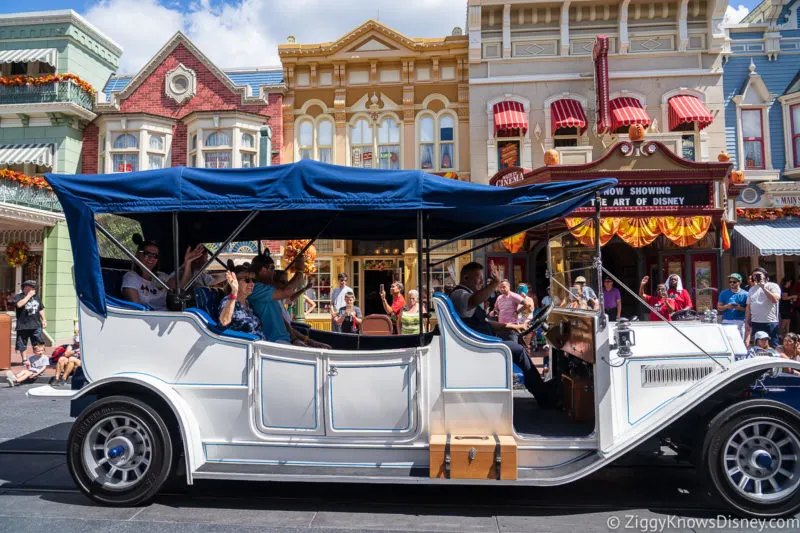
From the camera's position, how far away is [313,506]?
4.17 meters

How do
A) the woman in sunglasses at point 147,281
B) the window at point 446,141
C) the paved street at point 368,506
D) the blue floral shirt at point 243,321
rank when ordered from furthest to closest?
1. the window at point 446,141
2. the woman in sunglasses at point 147,281
3. the blue floral shirt at point 243,321
4. the paved street at point 368,506

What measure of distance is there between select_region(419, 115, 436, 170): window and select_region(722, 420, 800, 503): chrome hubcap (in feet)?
45.7

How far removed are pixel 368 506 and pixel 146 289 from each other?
266 cm

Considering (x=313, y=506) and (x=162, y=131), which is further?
(x=162, y=131)

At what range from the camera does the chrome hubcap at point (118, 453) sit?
13.6 feet

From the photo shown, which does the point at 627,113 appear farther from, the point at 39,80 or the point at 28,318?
the point at 39,80

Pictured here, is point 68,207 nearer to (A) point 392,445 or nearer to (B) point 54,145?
(A) point 392,445

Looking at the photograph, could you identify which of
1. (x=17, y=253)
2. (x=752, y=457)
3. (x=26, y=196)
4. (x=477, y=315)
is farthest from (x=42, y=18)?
(x=752, y=457)

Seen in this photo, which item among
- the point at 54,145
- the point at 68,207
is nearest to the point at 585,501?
the point at 68,207

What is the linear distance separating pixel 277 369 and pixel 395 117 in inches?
554

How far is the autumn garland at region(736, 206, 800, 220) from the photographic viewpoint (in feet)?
50.5

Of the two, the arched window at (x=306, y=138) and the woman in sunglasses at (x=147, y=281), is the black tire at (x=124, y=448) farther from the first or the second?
the arched window at (x=306, y=138)

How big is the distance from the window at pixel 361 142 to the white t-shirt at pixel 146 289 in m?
12.6

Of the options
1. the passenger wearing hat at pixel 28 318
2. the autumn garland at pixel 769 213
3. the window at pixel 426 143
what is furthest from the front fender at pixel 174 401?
→ the autumn garland at pixel 769 213
